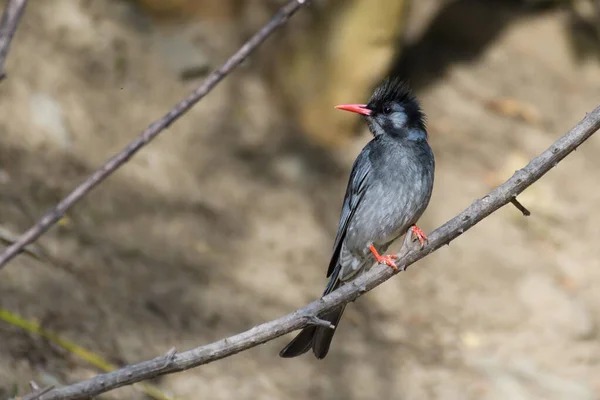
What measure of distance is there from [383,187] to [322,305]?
1252 mm

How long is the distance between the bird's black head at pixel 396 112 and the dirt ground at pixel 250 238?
6.78 feet

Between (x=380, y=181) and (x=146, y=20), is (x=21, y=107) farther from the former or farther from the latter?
(x=380, y=181)

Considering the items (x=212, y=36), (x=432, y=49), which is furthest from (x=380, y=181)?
(x=432, y=49)

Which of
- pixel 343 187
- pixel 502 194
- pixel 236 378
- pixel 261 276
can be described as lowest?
pixel 502 194

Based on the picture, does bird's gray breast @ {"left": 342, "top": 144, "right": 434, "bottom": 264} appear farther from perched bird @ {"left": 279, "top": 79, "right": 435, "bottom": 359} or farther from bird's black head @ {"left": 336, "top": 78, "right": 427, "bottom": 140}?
bird's black head @ {"left": 336, "top": 78, "right": 427, "bottom": 140}

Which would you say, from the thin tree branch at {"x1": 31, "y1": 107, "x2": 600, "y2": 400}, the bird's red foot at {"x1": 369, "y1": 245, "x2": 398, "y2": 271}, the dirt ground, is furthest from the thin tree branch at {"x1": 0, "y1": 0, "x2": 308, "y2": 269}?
the dirt ground

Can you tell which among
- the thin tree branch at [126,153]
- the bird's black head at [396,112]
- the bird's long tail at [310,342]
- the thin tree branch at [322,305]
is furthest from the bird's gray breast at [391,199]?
the thin tree branch at [126,153]

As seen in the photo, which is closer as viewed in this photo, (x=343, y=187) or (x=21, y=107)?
(x=21, y=107)

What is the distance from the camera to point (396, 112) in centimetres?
409

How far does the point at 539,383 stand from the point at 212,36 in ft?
13.6

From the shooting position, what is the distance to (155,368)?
8.17ft

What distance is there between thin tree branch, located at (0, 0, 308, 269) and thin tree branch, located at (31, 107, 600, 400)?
608 millimetres

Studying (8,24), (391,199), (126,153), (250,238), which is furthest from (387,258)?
(250,238)

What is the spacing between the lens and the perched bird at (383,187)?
3.81 metres
